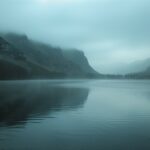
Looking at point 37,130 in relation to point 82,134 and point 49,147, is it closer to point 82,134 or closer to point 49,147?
point 82,134

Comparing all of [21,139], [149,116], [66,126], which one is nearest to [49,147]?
[21,139]

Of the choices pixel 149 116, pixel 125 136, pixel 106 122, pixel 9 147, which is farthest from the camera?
pixel 149 116

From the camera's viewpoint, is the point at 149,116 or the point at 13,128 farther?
the point at 149,116

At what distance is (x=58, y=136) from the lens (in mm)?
28578

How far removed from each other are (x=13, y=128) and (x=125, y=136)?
1186 centimetres

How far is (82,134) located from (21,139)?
6.01 m

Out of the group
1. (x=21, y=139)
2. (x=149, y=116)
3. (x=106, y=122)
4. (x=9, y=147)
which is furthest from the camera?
(x=149, y=116)

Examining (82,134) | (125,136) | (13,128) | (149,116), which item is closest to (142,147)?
(125,136)

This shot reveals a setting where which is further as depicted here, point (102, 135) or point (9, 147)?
point (102, 135)

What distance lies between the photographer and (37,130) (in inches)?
1242

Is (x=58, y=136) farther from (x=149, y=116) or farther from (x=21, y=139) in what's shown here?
(x=149, y=116)

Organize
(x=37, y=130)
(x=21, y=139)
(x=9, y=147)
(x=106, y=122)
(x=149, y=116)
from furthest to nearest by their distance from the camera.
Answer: (x=149, y=116), (x=106, y=122), (x=37, y=130), (x=21, y=139), (x=9, y=147)

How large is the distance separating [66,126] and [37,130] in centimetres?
389

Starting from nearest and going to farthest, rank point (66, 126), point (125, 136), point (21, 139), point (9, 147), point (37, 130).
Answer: point (9, 147)
point (21, 139)
point (125, 136)
point (37, 130)
point (66, 126)
